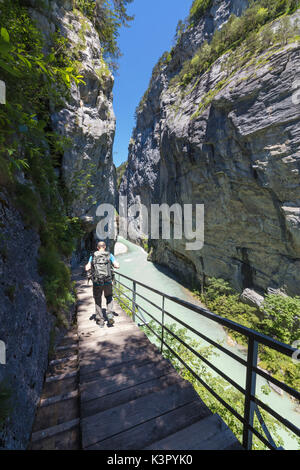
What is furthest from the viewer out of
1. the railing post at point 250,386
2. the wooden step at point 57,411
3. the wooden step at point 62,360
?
the wooden step at point 62,360

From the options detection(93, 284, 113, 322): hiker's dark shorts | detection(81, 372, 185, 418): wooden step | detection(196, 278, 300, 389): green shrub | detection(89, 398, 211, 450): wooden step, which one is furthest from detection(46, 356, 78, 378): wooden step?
detection(196, 278, 300, 389): green shrub

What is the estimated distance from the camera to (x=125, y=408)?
1869 mm

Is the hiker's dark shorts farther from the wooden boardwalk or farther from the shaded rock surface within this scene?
the shaded rock surface

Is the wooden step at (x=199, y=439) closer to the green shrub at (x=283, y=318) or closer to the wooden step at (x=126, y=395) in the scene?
the wooden step at (x=126, y=395)

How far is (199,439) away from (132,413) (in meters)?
0.69

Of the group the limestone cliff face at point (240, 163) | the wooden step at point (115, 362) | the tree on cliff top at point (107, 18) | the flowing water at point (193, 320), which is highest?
the tree on cliff top at point (107, 18)

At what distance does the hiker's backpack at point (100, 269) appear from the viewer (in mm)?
3707

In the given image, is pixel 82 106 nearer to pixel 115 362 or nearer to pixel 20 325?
pixel 20 325

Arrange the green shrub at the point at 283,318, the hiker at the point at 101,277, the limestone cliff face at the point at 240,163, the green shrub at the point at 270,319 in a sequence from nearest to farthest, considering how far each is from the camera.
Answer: the hiker at the point at 101,277
the green shrub at the point at 270,319
the green shrub at the point at 283,318
the limestone cliff face at the point at 240,163

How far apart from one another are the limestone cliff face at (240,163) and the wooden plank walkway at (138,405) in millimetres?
9557

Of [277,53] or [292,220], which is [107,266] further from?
[277,53]

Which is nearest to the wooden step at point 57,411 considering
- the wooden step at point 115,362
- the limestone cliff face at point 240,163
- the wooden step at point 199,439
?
the wooden step at point 115,362

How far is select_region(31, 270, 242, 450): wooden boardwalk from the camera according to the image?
1534mm

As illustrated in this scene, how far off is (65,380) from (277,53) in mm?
14161
